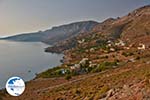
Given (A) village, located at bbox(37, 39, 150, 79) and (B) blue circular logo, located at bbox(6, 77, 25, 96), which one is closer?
(B) blue circular logo, located at bbox(6, 77, 25, 96)

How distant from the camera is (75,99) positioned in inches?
907

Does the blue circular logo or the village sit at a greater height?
the blue circular logo

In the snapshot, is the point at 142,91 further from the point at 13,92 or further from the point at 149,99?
the point at 13,92

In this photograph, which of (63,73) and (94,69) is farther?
(63,73)

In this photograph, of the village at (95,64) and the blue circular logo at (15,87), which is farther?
the village at (95,64)

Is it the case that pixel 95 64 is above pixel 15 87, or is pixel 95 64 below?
below

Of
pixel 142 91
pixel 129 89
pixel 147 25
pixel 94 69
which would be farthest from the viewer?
pixel 147 25

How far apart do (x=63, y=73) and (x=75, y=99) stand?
5228 centimetres

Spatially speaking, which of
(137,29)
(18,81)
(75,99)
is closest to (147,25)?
(137,29)

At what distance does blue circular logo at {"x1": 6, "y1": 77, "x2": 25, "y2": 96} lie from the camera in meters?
10.7

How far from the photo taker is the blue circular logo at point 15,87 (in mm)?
10703

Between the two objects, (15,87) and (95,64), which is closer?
(15,87)

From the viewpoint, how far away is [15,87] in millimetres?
10859

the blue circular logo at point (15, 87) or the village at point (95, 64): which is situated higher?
the blue circular logo at point (15, 87)
